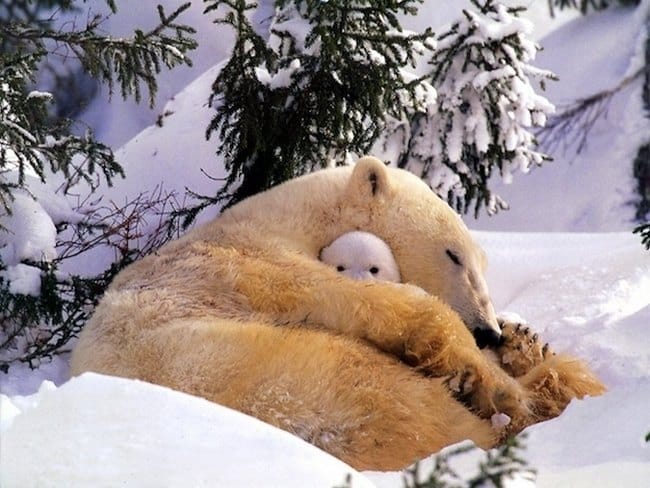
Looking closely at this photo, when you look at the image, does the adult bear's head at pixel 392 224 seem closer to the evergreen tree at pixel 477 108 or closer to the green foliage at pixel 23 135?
the green foliage at pixel 23 135

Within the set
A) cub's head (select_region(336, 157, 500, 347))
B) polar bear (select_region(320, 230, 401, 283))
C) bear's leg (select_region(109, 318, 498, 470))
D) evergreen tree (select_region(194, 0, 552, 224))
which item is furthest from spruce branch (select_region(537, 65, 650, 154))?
bear's leg (select_region(109, 318, 498, 470))

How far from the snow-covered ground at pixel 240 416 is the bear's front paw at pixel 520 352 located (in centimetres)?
22

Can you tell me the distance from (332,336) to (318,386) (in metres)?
0.41

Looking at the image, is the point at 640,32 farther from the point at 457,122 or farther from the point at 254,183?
the point at 254,183

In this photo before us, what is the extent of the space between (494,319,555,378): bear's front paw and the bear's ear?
2.98ft

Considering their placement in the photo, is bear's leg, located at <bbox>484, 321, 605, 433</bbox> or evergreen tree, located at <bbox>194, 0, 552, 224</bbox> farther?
evergreen tree, located at <bbox>194, 0, 552, 224</bbox>

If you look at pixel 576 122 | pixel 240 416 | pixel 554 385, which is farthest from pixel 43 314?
pixel 576 122

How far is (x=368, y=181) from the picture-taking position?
483cm

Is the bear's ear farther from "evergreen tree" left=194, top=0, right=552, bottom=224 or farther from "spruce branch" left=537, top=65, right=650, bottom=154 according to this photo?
"spruce branch" left=537, top=65, right=650, bottom=154

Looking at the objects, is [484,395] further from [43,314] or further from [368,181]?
[43,314]

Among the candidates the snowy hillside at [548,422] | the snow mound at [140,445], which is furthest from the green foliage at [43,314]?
the snow mound at [140,445]

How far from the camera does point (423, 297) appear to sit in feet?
13.3

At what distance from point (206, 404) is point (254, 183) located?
12.5 ft

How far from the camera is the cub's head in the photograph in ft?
15.7
